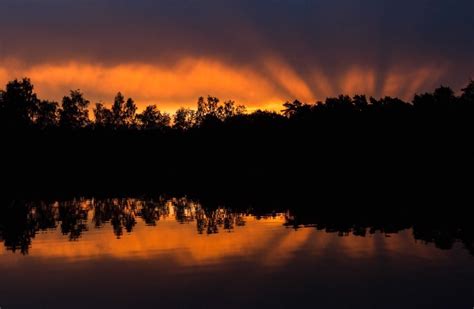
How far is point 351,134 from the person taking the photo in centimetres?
10981

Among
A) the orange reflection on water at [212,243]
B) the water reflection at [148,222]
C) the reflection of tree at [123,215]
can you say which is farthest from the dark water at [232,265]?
the reflection of tree at [123,215]

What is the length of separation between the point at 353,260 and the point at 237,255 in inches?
241

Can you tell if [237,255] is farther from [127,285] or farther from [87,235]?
[87,235]

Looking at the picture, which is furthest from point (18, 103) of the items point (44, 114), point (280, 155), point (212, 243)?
point (212, 243)

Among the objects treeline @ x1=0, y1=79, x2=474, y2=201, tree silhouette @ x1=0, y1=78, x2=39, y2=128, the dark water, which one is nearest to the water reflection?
the dark water

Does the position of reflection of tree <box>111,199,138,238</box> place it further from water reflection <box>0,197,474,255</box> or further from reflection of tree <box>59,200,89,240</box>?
reflection of tree <box>59,200,89,240</box>

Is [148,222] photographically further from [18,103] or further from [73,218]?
[18,103]

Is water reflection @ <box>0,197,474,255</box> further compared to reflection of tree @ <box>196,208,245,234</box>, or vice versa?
reflection of tree @ <box>196,208,245,234</box>

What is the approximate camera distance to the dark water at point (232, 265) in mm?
22969

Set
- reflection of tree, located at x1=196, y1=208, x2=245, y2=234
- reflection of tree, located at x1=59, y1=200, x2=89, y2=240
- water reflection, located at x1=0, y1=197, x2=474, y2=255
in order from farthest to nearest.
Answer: reflection of tree, located at x1=196, y1=208, x2=245, y2=234 < reflection of tree, located at x1=59, y1=200, x2=89, y2=240 < water reflection, located at x1=0, y1=197, x2=474, y2=255

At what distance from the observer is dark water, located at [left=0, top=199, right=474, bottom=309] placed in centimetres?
2297

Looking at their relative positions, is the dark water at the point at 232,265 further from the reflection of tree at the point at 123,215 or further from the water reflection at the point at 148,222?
the reflection of tree at the point at 123,215

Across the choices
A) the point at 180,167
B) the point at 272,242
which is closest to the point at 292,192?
the point at 272,242

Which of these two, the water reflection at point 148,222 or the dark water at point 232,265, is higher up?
the water reflection at point 148,222
